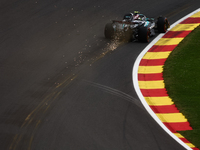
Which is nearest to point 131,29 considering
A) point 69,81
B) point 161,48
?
point 161,48

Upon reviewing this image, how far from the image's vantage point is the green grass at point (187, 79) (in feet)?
30.9

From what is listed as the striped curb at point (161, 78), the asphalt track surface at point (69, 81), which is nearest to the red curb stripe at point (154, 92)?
the striped curb at point (161, 78)

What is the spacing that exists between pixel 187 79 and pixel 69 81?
427 cm

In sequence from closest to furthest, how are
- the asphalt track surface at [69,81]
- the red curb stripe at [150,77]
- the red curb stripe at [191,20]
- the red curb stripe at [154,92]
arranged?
the asphalt track surface at [69,81] → the red curb stripe at [154,92] → the red curb stripe at [150,77] → the red curb stripe at [191,20]

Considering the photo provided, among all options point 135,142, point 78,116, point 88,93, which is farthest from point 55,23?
point 135,142

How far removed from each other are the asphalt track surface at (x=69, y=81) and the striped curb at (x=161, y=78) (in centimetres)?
39

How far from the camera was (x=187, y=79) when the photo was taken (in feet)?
39.6

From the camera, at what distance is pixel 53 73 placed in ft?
42.0

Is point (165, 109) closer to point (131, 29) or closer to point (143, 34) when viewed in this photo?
point (143, 34)

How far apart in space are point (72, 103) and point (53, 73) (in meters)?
2.64

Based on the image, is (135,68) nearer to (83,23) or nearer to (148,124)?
(148,124)

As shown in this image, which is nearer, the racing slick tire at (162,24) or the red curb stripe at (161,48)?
the red curb stripe at (161,48)

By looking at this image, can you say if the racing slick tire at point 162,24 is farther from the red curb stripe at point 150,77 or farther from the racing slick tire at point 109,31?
the red curb stripe at point 150,77

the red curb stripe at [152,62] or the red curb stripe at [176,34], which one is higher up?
the red curb stripe at [176,34]
